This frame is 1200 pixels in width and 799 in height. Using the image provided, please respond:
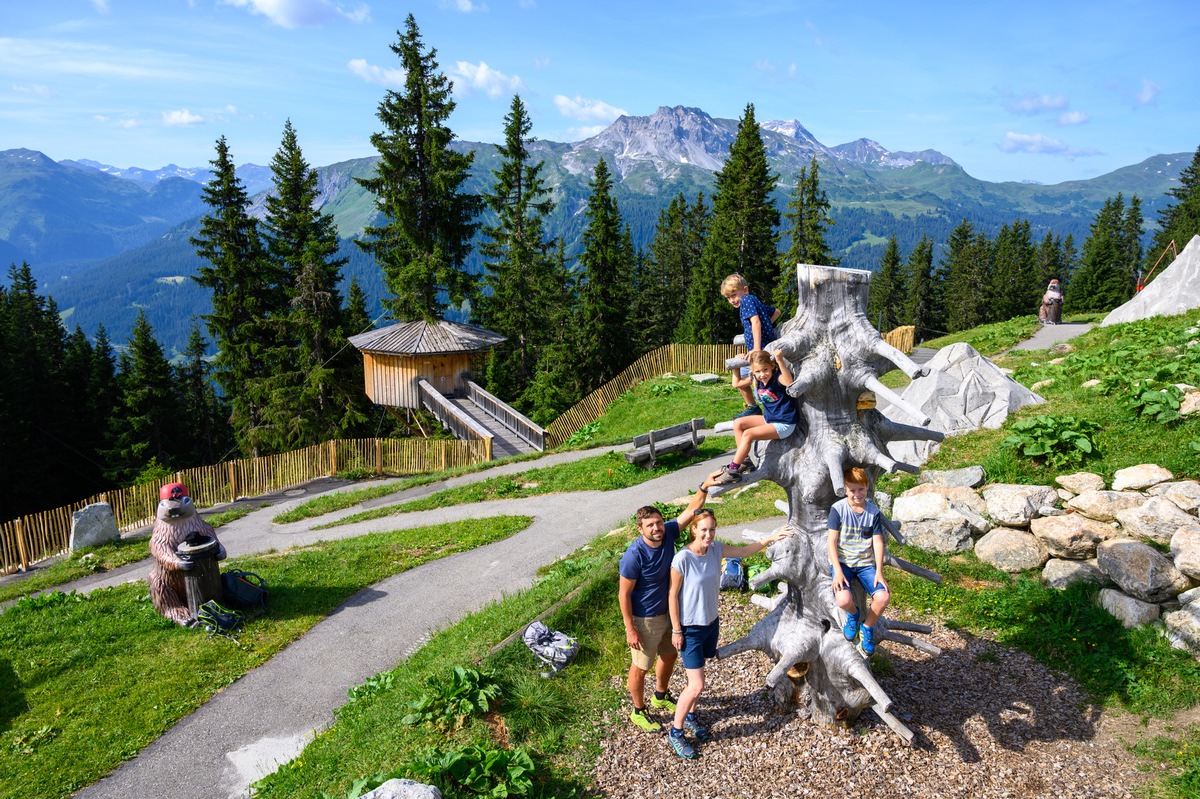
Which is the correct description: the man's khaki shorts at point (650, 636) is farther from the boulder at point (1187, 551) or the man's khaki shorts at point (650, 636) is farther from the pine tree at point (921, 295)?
the pine tree at point (921, 295)

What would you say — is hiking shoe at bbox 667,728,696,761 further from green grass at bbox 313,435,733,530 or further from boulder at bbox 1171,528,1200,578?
green grass at bbox 313,435,733,530

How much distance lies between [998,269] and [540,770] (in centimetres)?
8373

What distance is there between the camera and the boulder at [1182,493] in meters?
9.14

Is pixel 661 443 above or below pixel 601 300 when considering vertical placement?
below

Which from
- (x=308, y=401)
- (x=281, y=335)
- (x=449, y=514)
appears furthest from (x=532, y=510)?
(x=281, y=335)

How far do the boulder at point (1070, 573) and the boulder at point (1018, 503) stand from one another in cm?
87

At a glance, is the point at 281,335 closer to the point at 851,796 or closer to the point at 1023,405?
the point at 1023,405

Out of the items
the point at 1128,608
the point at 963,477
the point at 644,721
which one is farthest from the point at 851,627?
the point at 963,477

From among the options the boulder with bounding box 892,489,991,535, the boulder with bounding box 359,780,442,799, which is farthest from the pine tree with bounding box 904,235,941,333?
the boulder with bounding box 359,780,442,799

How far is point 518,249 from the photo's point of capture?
3672 centimetres

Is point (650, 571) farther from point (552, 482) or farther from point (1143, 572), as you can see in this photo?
point (552, 482)

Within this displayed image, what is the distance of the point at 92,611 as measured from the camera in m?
11.2

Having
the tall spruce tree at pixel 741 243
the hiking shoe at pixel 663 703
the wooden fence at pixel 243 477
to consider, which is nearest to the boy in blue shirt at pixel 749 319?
the hiking shoe at pixel 663 703

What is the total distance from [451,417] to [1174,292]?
23.7 m
